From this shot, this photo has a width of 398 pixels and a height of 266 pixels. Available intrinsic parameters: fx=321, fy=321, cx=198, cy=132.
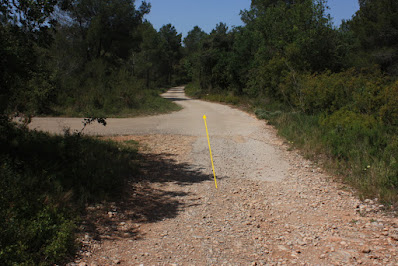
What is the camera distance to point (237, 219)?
5.00 metres

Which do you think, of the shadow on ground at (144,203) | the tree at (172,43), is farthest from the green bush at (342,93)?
the tree at (172,43)

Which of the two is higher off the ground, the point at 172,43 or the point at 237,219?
the point at 172,43

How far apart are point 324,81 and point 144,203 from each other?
10244mm

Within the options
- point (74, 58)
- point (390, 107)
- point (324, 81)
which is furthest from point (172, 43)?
point (390, 107)

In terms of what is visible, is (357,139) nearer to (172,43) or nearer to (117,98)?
(117,98)

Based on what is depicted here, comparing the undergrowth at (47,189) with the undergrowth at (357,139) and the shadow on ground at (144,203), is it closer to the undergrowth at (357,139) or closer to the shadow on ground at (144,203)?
the shadow on ground at (144,203)

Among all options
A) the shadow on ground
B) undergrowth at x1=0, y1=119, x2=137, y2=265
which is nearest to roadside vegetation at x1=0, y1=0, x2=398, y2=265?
undergrowth at x1=0, y1=119, x2=137, y2=265

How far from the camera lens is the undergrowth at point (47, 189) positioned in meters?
3.40

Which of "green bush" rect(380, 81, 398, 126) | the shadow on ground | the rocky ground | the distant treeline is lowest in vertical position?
the rocky ground

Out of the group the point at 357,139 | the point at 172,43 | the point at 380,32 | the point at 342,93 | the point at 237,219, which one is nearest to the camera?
the point at 237,219

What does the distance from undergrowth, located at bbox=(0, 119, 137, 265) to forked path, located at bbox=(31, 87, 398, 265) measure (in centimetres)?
31

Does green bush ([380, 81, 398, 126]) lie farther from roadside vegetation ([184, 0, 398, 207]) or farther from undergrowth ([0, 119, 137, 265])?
undergrowth ([0, 119, 137, 265])

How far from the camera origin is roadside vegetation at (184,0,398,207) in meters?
7.75

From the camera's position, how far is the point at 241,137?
11.7m
